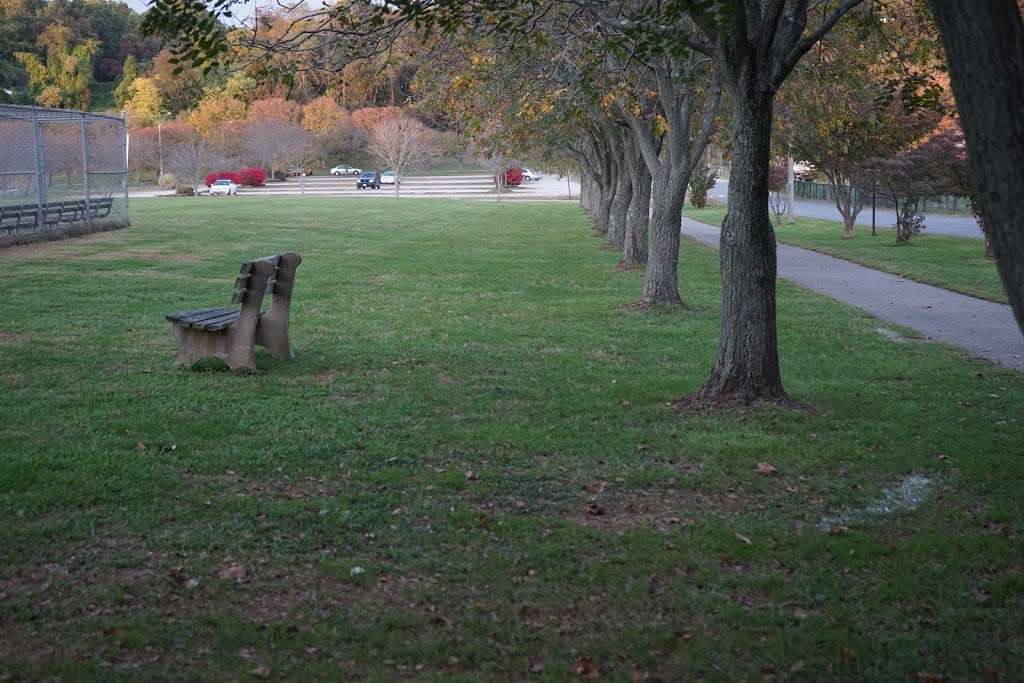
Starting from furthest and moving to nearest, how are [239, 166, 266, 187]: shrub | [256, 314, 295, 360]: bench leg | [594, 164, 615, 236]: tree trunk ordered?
[239, 166, 266, 187]: shrub, [594, 164, 615, 236]: tree trunk, [256, 314, 295, 360]: bench leg

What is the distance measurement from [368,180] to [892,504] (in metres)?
87.1

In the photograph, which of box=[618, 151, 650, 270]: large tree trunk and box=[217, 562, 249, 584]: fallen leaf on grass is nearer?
box=[217, 562, 249, 584]: fallen leaf on grass

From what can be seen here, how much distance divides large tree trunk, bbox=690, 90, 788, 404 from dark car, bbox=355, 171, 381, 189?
8335 cm

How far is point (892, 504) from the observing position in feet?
19.9

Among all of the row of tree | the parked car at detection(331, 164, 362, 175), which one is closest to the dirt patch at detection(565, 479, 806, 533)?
the row of tree

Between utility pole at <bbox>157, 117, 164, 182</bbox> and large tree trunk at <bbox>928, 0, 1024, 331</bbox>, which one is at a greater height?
utility pole at <bbox>157, 117, 164, 182</bbox>

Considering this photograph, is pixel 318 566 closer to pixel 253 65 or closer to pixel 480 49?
pixel 253 65

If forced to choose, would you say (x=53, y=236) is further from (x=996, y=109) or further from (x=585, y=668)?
(x=996, y=109)

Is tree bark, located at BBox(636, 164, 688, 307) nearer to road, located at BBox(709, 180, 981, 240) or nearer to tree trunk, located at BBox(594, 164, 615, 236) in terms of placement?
tree trunk, located at BBox(594, 164, 615, 236)

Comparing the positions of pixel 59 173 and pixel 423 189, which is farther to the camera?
pixel 423 189

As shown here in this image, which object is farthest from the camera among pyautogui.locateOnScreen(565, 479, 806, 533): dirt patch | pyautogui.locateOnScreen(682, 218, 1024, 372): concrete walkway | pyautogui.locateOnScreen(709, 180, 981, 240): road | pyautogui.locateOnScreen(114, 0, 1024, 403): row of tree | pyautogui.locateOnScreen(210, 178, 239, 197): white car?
pyautogui.locateOnScreen(210, 178, 239, 197): white car

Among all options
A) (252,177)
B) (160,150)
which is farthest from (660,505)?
(252,177)

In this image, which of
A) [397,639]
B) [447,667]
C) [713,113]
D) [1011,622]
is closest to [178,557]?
[397,639]

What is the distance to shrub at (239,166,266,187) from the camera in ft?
288
